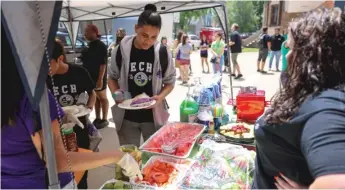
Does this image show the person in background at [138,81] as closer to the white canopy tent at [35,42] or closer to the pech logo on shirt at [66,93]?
the pech logo on shirt at [66,93]

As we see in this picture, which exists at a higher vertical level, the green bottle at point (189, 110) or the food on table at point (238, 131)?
the green bottle at point (189, 110)

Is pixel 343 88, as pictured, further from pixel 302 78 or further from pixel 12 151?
pixel 12 151

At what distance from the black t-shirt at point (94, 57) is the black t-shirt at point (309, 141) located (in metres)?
3.67

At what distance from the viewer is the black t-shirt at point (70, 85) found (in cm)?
224

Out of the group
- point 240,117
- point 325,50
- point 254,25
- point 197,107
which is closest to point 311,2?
point 240,117

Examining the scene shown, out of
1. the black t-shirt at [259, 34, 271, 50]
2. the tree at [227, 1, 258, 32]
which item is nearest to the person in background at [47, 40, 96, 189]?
the black t-shirt at [259, 34, 271, 50]

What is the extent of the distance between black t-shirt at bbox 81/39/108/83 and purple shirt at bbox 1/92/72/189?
10.9 feet

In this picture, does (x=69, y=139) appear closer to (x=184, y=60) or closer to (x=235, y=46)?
(x=184, y=60)

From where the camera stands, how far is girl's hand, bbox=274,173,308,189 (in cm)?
91

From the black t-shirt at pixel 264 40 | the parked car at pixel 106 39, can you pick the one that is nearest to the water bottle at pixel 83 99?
the parked car at pixel 106 39

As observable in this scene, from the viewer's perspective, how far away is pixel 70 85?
89.4 inches

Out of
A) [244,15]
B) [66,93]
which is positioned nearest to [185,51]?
[66,93]

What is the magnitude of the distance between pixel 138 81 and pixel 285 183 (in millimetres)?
1540

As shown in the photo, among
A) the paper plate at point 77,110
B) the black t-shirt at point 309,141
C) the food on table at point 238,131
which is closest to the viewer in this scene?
the black t-shirt at point 309,141
